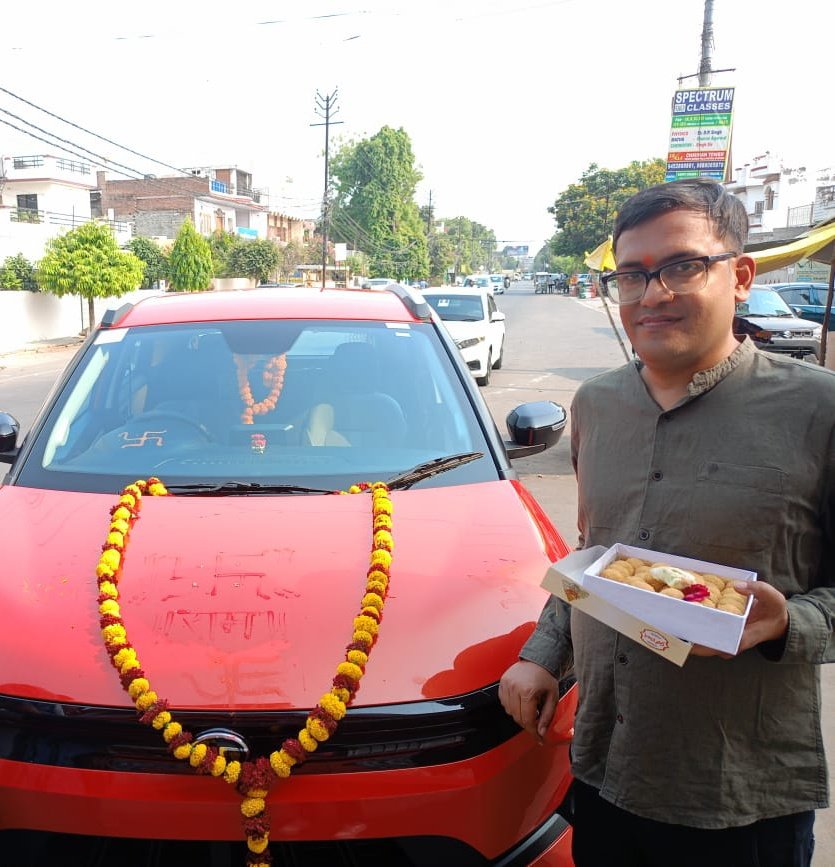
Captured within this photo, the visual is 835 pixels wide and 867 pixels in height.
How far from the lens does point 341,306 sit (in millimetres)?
3322

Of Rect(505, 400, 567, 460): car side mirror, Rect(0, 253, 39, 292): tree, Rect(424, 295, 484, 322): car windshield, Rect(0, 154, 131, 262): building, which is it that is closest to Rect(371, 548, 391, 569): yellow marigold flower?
Rect(505, 400, 567, 460): car side mirror

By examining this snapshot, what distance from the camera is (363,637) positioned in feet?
5.68

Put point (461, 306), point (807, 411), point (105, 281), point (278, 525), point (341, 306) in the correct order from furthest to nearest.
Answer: point (105, 281) < point (461, 306) < point (341, 306) < point (278, 525) < point (807, 411)

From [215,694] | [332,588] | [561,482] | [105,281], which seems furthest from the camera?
[105,281]

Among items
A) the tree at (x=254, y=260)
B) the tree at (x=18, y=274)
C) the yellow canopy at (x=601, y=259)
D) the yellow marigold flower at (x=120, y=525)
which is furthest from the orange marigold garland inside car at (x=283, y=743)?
the tree at (x=254, y=260)

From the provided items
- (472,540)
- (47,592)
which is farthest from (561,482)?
(47,592)

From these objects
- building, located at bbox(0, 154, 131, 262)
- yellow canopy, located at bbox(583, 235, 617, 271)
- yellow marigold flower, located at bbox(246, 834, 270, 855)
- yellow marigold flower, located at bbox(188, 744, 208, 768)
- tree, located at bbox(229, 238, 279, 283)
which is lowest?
yellow marigold flower, located at bbox(246, 834, 270, 855)

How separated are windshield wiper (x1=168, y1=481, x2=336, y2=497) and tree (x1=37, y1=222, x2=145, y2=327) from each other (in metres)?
24.0

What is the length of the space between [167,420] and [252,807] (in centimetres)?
164

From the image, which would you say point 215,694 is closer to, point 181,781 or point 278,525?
point 181,781

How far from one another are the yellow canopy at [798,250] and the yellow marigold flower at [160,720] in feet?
26.1

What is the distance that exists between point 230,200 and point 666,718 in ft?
223

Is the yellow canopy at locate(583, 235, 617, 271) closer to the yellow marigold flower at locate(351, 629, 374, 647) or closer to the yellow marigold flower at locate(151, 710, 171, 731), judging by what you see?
the yellow marigold flower at locate(351, 629, 374, 647)

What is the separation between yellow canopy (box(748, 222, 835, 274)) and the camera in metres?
8.05
